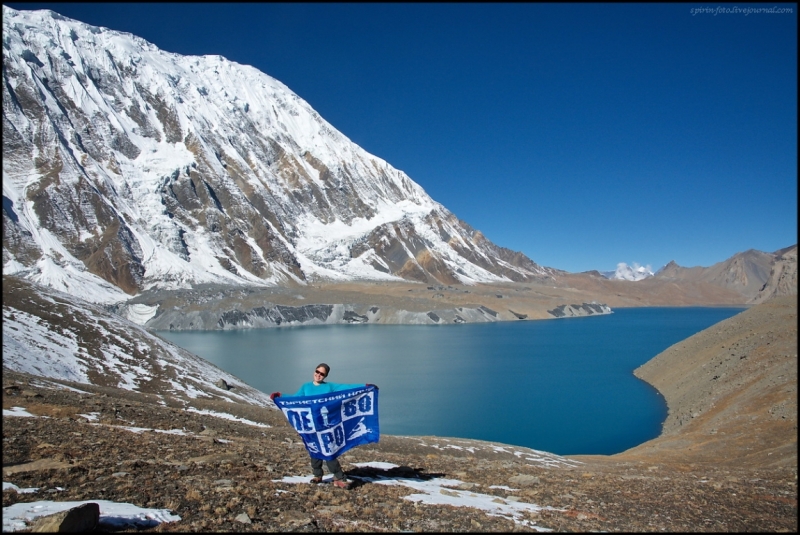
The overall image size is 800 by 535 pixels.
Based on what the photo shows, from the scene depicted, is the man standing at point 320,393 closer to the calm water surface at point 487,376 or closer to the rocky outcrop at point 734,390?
the rocky outcrop at point 734,390

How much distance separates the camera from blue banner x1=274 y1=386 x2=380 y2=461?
9492 mm

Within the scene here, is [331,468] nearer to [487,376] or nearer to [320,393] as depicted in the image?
[320,393]

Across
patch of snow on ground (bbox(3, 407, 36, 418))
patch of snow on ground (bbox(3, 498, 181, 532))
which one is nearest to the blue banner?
patch of snow on ground (bbox(3, 498, 181, 532))

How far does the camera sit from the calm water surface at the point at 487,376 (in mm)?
40125

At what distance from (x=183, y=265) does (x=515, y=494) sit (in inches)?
7891

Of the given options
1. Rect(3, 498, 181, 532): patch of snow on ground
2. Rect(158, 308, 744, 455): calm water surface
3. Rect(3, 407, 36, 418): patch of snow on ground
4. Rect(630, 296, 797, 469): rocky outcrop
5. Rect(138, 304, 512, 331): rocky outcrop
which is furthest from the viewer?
Rect(138, 304, 512, 331): rocky outcrop

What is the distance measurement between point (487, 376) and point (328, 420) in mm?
57637

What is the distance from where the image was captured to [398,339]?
113688mm

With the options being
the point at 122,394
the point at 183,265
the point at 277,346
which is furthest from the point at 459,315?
the point at 122,394

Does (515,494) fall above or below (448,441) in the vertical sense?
above

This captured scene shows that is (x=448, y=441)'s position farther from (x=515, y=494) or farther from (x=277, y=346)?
(x=277, y=346)

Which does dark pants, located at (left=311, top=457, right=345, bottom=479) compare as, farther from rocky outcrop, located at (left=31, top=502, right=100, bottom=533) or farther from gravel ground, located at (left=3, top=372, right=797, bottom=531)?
rocky outcrop, located at (left=31, top=502, right=100, bottom=533)

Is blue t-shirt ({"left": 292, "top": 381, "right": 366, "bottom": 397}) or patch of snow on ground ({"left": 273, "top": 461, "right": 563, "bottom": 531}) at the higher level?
blue t-shirt ({"left": 292, "top": 381, "right": 366, "bottom": 397})

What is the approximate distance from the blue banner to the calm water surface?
93.4 ft
